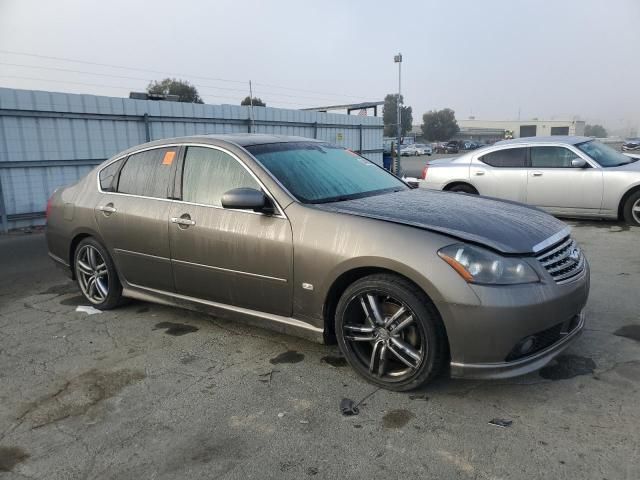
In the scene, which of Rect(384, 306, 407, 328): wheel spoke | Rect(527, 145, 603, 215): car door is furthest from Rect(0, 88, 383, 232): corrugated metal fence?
Rect(384, 306, 407, 328): wheel spoke

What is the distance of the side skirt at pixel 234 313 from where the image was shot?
360 centimetres

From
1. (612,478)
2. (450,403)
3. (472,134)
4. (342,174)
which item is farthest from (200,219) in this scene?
(472,134)

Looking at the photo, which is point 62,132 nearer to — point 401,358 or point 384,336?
point 384,336

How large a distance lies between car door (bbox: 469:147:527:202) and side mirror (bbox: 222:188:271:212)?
6.63 metres

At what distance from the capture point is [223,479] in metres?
2.51

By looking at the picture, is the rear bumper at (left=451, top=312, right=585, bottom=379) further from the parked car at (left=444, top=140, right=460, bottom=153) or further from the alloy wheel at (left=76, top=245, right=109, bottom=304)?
A: the parked car at (left=444, top=140, right=460, bottom=153)

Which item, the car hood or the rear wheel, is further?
the rear wheel

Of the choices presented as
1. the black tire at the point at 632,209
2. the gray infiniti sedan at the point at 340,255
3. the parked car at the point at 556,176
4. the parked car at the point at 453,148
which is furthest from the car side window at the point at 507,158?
the parked car at the point at 453,148

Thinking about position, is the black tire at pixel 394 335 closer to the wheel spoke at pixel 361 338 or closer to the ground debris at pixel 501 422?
the wheel spoke at pixel 361 338

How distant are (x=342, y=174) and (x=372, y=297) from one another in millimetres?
1348

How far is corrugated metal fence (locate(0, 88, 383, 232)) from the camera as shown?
32.0 ft

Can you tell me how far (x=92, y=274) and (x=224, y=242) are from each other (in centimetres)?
199

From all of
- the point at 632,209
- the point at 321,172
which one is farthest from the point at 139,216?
the point at 632,209

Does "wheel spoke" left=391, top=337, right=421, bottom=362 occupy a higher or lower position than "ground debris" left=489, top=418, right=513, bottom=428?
higher
